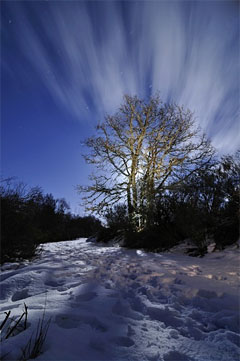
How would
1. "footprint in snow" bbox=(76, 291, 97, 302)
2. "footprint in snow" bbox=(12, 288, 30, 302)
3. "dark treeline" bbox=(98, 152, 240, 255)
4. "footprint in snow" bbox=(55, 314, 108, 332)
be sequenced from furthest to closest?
"dark treeline" bbox=(98, 152, 240, 255) → "footprint in snow" bbox=(12, 288, 30, 302) → "footprint in snow" bbox=(76, 291, 97, 302) → "footprint in snow" bbox=(55, 314, 108, 332)

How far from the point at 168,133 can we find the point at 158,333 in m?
10.6

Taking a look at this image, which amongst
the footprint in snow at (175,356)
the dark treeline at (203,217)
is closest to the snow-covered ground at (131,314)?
the footprint in snow at (175,356)

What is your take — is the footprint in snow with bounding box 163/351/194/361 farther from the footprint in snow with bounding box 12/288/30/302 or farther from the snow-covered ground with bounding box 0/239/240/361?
the footprint in snow with bounding box 12/288/30/302

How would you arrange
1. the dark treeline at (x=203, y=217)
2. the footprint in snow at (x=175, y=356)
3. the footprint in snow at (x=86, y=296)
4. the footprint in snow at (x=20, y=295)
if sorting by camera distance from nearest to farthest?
the footprint in snow at (x=175, y=356) < the footprint in snow at (x=86, y=296) < the footprint in snow at (x=20, y=295) < the dark treeline at (x=203, y=217)

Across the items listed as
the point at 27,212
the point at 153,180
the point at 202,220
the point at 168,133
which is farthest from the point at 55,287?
the point at 168,133

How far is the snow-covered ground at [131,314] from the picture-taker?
108cm

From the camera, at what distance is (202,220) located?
4.68 metres

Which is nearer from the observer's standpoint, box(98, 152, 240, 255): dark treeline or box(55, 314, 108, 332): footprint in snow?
box(55, 314, 108, 332): footprint in snow

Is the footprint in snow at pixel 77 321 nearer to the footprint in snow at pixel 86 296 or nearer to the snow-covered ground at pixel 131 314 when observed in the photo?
the snow-covered ground at pixel 131 314

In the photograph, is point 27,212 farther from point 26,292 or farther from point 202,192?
point 202,192

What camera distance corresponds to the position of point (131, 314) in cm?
157

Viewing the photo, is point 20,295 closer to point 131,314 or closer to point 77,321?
point 77,321

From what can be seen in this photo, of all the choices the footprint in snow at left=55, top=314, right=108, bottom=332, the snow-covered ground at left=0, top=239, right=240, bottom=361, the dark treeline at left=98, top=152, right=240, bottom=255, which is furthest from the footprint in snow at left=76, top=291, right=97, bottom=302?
the dark treeline at left=98, top=152, right=240, bottom=255

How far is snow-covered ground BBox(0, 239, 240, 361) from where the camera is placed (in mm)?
1078
